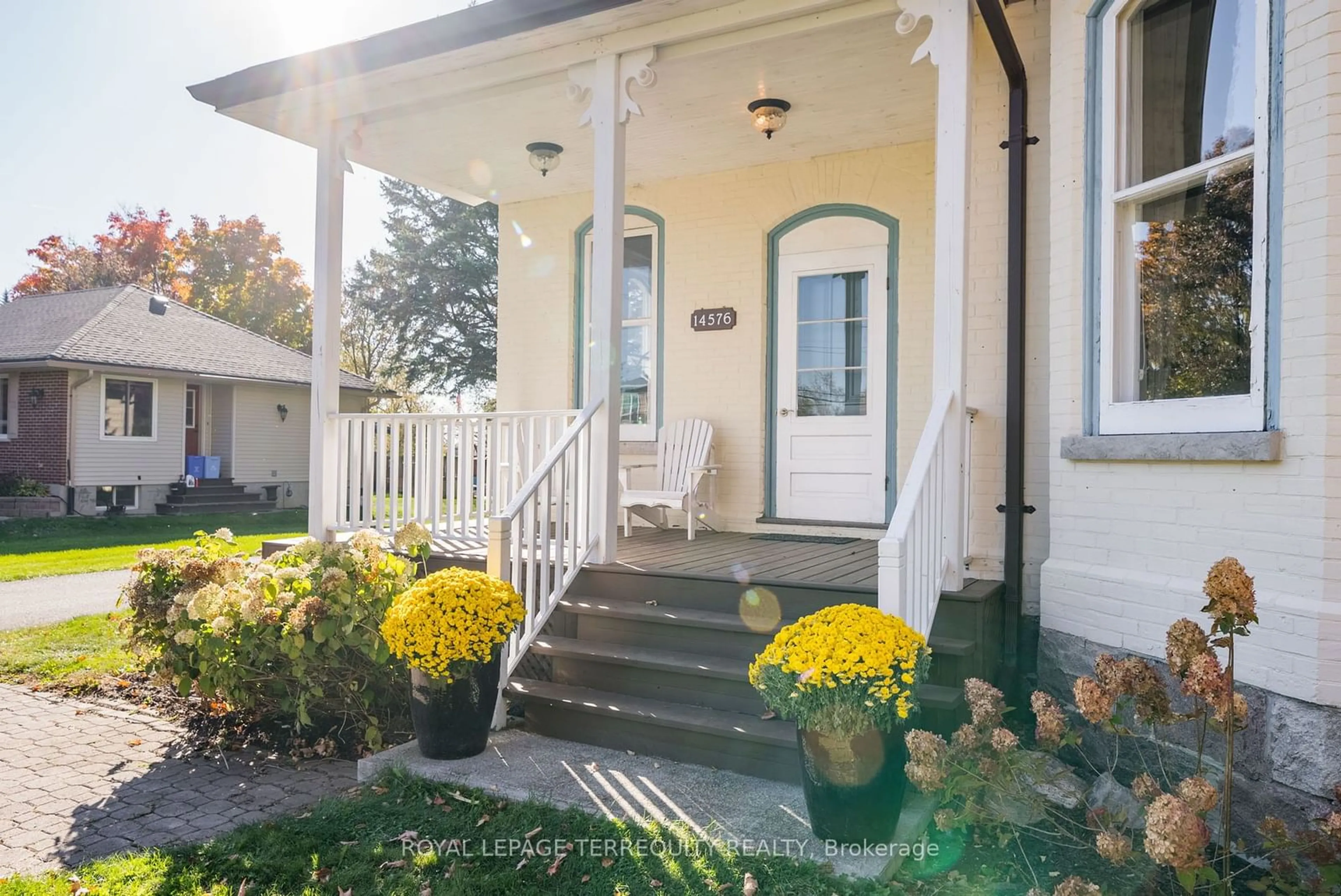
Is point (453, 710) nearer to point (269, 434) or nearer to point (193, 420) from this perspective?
point (193, 420)

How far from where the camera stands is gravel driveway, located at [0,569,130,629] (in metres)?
6.39

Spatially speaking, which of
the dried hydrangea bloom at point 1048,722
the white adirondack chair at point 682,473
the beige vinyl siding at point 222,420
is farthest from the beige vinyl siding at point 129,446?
the dried hydrangea bloom at point 1048,722

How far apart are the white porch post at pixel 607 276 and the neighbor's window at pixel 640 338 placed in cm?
222

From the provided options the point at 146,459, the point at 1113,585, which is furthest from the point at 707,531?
the point at 146,459

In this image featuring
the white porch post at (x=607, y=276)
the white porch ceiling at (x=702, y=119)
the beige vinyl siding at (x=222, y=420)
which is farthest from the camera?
the beige vinyl siding at (x=222, y=420)

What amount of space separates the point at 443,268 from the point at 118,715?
1681 cm

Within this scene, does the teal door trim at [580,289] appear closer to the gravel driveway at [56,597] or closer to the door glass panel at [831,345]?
the door glass panel at [831,345]

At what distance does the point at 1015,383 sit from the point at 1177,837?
242cm

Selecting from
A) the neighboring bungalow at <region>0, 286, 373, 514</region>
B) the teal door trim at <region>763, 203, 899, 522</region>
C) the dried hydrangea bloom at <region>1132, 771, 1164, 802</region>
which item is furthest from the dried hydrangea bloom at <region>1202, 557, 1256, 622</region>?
the neighboring bungalow at <region>0, 286, 373, 514</region>

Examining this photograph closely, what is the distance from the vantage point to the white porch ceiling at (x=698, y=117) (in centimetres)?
439

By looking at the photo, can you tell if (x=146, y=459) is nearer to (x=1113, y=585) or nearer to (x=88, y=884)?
(x=88, y=884)

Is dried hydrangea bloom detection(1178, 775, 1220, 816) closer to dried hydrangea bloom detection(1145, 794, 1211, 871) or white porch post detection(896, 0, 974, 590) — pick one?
dried hydrangea bloom detection(1145, 794, 1211, 871)

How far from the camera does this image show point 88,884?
8.34ft

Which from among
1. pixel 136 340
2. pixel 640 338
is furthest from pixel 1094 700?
pixel 136 340
